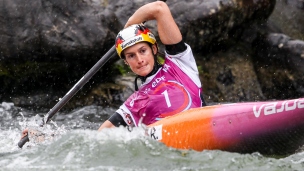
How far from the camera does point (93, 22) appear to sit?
9.68m

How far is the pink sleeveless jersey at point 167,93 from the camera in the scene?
5.82 meters

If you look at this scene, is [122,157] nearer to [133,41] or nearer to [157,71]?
[157,71]

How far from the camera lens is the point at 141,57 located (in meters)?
5.98

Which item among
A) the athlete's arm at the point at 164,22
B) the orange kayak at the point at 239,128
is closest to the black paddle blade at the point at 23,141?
the orange kayak at the point at 239,128

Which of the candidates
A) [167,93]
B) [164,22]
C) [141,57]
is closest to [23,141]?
[141,57]

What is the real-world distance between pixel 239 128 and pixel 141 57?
4.34 feet

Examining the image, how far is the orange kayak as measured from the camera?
5.00 m

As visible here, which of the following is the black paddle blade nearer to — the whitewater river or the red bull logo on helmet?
the whitewater river

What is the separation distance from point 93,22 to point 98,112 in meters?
1.45

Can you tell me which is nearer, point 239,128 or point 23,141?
point 239,128

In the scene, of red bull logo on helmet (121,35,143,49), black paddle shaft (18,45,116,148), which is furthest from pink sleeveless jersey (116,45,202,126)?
black paddle shaft (18,45,116,148)

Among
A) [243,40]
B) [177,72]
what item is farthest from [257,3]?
[177,72]

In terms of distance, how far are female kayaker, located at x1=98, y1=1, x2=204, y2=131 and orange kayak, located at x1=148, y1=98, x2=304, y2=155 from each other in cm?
32

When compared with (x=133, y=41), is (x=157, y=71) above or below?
below
